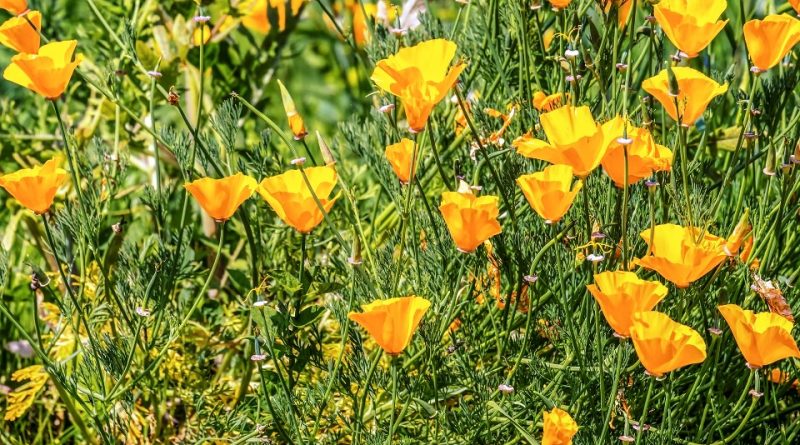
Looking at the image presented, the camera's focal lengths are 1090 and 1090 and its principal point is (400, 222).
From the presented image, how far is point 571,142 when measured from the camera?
1.22m

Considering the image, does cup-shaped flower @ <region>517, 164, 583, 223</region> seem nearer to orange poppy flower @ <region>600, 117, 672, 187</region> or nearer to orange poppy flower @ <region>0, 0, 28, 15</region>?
orange poppy flower @ <region>600, 117, 672, 187</region>

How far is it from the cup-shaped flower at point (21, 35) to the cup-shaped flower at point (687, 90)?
782 millimetres

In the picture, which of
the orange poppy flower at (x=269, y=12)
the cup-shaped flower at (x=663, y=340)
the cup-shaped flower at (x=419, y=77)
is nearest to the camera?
the cup-shaped flower at (x=663, y=340)

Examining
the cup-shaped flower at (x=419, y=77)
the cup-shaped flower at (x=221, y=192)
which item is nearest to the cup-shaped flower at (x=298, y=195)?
the cup-shaped flower at (x=221, y=192)

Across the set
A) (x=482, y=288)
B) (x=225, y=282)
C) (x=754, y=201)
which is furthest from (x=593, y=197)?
(x=225, y=282)

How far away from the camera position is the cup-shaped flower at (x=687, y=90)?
49.3 inches

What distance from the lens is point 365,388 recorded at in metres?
1.31

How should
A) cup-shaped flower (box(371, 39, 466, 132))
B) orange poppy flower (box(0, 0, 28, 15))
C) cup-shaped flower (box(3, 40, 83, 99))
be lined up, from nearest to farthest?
1. cup-shaped flower (box(371, 39, 466, 132))
2. cup-shaped flower (box(3, 40, 83, 99))
3. orange poppy flower (box(0, 0, 28, 15))

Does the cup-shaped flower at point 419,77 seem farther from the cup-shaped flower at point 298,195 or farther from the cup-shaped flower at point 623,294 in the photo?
the cup-shaped flower at point 623,294

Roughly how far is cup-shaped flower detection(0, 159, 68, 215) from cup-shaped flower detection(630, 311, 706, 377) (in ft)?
2.42

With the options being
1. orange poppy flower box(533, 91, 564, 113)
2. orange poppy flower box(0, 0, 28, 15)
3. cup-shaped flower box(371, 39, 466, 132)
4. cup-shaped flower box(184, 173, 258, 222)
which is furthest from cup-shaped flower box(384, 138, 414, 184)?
orange poppy flower box(0, 0, 28, 15)

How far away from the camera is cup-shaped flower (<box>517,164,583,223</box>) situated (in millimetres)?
1191

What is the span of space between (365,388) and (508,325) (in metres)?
0.21

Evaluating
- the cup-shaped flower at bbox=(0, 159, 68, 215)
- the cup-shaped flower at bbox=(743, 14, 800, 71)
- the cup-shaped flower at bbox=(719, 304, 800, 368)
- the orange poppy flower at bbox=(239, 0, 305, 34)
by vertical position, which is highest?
the cup-shaped flower at bbox=(743, 14, 800, 71)
